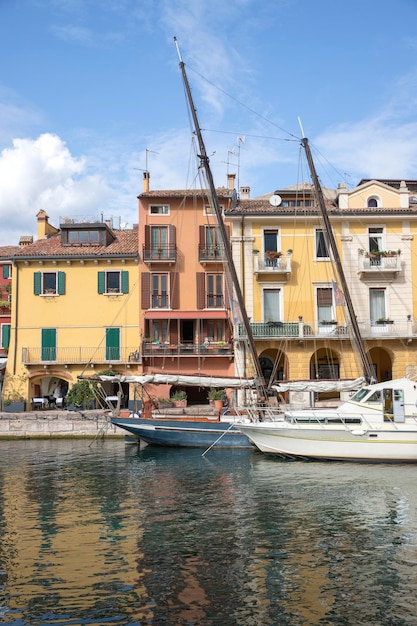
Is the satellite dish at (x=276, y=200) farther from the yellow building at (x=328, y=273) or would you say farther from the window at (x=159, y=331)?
the window at (x=159, y=331)

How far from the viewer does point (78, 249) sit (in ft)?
143

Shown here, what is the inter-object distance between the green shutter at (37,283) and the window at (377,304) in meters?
23.3

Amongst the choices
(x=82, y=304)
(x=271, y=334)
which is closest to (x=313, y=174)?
(x=271, y=334)

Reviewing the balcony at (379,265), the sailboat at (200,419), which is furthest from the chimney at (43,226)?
the balcony at (379,265)

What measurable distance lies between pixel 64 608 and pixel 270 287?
31359 millimetres

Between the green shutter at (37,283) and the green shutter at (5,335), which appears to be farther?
the green shutter at (5,335)

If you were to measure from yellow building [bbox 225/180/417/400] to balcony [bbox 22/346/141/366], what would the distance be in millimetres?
9245

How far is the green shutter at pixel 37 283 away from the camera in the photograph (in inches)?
1673

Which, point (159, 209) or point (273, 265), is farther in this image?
point (159, 209)

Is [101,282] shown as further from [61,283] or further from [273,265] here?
[273,265]

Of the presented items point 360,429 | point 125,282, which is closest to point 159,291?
point 125,282

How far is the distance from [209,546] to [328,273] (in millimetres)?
28814

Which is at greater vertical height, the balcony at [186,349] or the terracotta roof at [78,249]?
the terracotta roof at [78,249]

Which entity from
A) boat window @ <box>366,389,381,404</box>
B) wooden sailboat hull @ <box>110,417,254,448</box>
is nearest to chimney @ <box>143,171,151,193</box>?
wooden sailboat hull @ <box>110,417,254,448</box>
